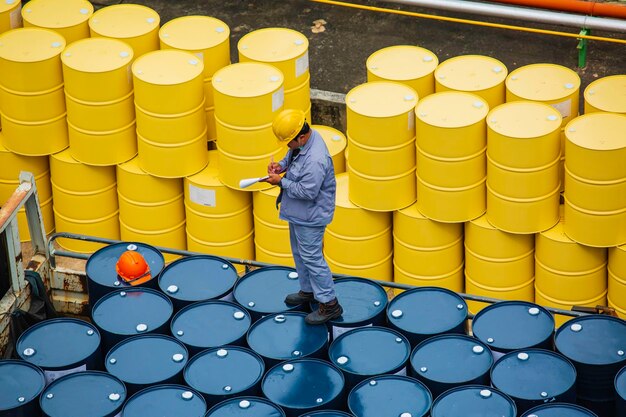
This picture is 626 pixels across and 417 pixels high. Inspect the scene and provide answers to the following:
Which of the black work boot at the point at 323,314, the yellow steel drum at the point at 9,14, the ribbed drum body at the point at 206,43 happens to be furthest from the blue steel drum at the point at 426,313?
the yellow steel drum at the point at 9,14

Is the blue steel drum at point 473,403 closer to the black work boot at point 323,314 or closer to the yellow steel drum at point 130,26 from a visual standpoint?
the black work boot at point 323,314

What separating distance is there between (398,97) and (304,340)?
6.88 ft

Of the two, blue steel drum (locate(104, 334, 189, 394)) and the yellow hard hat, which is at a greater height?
the yellow hard hat

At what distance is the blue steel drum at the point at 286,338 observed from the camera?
7.06 metres

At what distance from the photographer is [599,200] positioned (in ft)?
26.7

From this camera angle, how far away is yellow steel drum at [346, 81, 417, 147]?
8.34 m

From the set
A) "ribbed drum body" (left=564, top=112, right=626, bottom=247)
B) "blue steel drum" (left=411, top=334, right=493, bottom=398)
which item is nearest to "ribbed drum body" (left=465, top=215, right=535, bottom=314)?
"ribbed drum body" (left=564, top=112, right=626, bottom=247)

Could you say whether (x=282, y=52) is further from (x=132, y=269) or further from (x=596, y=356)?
(x=596, y=356)

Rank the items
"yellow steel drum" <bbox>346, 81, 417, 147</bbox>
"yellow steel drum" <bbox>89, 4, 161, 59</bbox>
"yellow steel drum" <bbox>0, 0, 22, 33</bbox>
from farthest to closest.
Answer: "yellow steel drum" <bbox>0, 0, 22, 33</bbox>
"yellow steel drum" <bbox>89, 4, 161, 59</bbox>
"yellow steel drum" <bbox>346, 81, 417, 147</bbox>

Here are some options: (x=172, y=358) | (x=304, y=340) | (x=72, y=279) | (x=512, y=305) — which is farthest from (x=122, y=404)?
(x=512, y=305)

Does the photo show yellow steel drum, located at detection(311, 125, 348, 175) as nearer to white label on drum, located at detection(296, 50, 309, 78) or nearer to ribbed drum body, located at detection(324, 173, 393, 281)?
ribbed drum body, located at detection(324, 173, 393, 281)

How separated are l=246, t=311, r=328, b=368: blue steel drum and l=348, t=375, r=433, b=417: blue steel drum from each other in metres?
0.45

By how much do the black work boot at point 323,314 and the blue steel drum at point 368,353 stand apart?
0.45 feet

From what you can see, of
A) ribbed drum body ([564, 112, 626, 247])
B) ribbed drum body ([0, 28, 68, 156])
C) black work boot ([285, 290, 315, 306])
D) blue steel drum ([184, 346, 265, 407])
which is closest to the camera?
blue steel drum ([184, 346, 265, 407])
